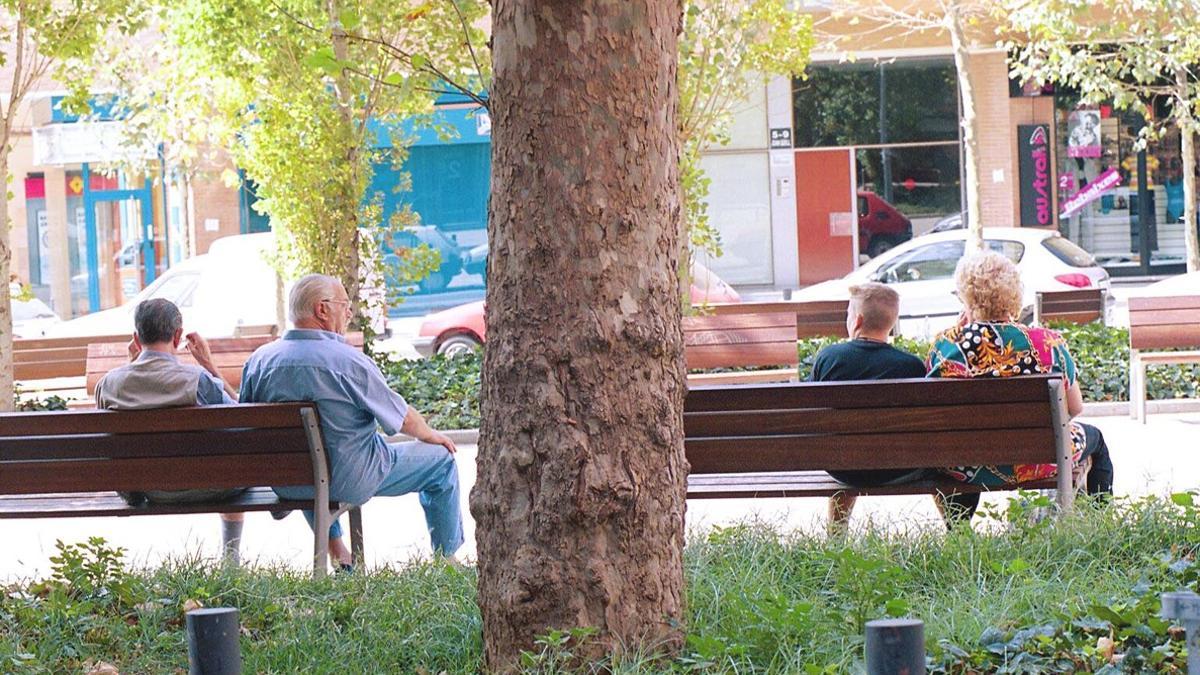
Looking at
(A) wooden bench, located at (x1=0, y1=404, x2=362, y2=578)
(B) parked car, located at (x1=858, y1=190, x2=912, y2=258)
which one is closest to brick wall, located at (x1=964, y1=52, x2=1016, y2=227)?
(B) parked car, located at (x1=858, y1=190, x2=912, y2=258)

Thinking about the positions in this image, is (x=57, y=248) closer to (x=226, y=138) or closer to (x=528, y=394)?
(x=226, y=138)

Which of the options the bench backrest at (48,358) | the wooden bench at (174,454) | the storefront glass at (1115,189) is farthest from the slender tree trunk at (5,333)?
the storefront glass at (1115,189)

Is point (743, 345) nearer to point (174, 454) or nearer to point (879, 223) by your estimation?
point (174, 454)

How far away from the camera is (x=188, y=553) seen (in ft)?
19.2

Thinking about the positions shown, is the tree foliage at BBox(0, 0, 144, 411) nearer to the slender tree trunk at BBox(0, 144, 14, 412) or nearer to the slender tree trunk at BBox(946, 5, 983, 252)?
the slender tree trunk at BBox(0, 144, 14, 412)

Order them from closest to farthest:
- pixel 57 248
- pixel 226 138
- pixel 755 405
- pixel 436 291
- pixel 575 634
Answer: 1. pixel 575 634
2. pixel 755 405
3. pixel 226 138
4. pixel 436 291
5. pixel 57 248

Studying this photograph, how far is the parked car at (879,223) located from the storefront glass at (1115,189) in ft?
9.57

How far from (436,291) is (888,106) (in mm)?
9208

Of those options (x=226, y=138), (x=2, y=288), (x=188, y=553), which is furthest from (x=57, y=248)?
(x=188, y=553)

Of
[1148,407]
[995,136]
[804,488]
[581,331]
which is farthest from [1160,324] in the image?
[995,136]

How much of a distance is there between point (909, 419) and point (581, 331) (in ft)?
7.52

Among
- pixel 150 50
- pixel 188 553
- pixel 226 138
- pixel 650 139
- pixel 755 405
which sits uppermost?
pixel 150 50

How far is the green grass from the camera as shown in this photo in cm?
416

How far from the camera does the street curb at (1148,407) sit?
12.0 m
